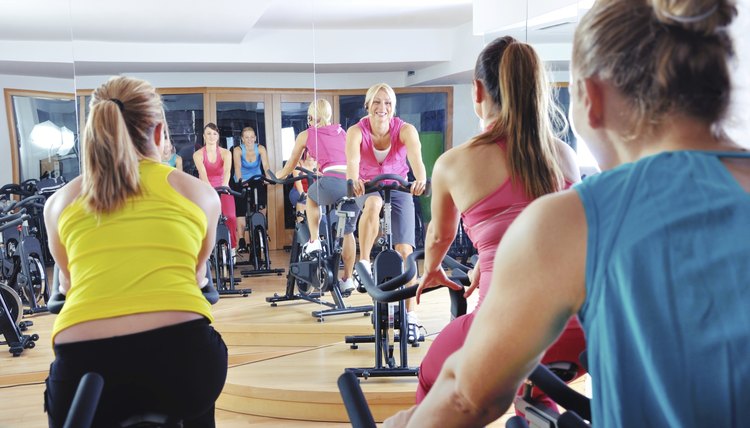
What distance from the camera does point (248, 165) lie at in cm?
527

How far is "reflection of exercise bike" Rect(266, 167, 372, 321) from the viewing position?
5223mm

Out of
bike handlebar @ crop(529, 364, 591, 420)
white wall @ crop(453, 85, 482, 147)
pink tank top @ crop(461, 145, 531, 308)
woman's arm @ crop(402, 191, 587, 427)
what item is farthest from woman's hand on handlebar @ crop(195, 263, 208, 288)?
white wall @ crop(453, 85, 482, 147)

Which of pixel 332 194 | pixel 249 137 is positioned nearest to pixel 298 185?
pixel 332 194

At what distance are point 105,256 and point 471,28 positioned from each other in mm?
4237

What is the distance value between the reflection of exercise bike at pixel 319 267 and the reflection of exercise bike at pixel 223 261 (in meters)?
0.31

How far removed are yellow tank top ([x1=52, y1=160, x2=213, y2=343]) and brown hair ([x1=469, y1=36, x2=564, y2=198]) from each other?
0.79 meters

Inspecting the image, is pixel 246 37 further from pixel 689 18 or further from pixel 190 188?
pixel 689 18

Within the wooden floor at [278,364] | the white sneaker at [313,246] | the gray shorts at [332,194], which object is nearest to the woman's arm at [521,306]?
the wooden floor at [278,364]

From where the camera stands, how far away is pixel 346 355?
450 cm

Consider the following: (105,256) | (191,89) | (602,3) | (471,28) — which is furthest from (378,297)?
(471,28)

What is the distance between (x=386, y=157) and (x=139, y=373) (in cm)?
328

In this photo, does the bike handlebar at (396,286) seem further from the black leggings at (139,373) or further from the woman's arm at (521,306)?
the woman's arm at (521,306)

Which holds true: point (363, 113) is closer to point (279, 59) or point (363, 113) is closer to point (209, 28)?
point (279, 59)

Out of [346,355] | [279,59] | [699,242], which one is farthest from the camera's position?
[279,59]
